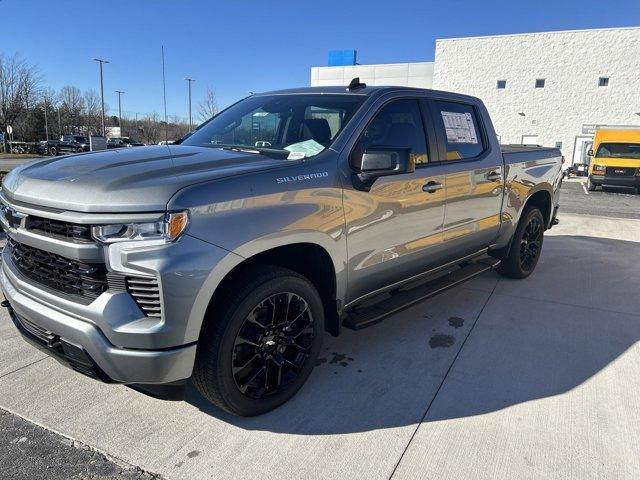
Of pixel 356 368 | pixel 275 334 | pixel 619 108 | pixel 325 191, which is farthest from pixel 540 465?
pixel 619 108

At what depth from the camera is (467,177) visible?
4133mm

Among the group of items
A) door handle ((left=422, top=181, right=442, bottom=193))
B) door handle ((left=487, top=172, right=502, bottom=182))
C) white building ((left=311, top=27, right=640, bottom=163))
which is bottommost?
door handle ((left=422, top=181, right=442, bottom=193))

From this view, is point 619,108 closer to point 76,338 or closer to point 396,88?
point 396,88

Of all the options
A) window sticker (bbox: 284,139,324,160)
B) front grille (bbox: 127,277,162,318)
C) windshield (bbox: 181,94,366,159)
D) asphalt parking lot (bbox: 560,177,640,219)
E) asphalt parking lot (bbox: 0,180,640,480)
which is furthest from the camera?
asphalt parking lot (bbox: 560,177,640,219)

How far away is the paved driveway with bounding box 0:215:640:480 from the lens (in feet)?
8.12

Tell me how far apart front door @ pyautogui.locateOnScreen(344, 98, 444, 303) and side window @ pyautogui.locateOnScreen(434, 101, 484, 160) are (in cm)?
30

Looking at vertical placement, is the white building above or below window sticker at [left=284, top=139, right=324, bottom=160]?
above

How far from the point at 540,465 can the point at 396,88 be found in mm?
2672

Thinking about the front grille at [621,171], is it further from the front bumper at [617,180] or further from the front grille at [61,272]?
the front grille at [61,272]

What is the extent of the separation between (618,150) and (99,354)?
71.6 ft

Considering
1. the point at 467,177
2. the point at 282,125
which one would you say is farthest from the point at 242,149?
the point at 467,177

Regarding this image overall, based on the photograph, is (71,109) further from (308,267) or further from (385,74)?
(308,267)

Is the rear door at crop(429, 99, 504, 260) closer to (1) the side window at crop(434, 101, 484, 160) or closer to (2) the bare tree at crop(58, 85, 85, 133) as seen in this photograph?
(1) the side window at crop(434, 101, 484, 160)

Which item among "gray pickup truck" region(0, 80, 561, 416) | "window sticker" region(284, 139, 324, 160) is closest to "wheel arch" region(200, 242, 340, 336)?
"gray pickup truck" region(0, 80, 561, 416)
